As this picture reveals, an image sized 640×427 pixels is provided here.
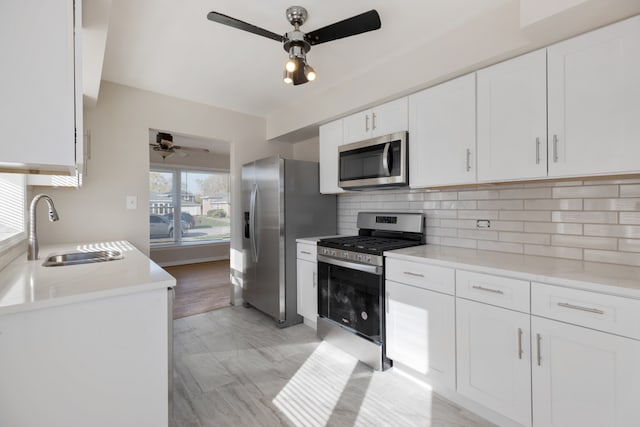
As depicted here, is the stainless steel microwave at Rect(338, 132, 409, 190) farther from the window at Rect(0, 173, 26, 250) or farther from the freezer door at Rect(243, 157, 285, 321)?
the window at Rect(0, 173, 26, 250)

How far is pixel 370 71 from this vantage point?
2.64 m

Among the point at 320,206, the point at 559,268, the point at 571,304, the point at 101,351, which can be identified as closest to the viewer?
the point at 101,351

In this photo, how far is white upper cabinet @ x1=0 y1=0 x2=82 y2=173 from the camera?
960 mm

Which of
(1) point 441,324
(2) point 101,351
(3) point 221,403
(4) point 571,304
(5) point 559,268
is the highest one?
(5) point 559,268

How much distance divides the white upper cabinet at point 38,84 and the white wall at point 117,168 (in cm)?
206

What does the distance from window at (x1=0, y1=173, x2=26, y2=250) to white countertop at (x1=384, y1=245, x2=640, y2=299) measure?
267cm

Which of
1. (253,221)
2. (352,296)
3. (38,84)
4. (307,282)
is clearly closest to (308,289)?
(307,282)

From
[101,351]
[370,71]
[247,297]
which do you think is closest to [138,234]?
[247,297]

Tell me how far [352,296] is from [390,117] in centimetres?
154

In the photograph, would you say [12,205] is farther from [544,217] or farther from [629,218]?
[629,218]

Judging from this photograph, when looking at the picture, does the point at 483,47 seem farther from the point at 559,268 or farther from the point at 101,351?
the point at 101,351

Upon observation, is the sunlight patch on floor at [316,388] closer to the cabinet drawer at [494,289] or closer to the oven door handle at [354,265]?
the oven door handle at [354,265]

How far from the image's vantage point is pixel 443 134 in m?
2.19

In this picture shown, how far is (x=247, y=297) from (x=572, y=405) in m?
3.03
